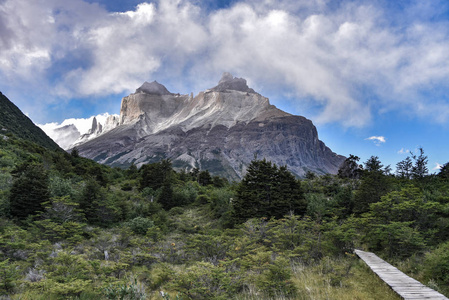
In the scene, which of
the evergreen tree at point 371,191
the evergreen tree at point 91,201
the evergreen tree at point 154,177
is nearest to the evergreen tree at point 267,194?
the evergreen tree at point 371,191

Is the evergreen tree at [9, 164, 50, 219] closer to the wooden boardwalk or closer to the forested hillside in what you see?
the forested hillside

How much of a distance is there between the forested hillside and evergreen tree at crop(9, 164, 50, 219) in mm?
68

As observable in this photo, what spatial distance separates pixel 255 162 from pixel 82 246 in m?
14.1

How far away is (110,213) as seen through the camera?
1823 cm

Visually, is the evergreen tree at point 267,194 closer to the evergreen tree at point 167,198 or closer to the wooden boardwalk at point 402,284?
the evergreen tree at point 167,198

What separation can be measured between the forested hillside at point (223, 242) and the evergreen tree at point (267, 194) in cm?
9

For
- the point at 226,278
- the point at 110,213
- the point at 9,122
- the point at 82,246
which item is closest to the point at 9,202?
the point at 110,213

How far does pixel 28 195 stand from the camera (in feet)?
49.2

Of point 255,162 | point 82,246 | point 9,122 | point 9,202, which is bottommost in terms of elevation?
point 82,246

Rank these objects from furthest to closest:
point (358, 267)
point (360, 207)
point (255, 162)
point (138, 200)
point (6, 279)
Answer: point (138, 200) < point (255, 162) < point (360, 207) < point (358, 267) < point (6, 279)

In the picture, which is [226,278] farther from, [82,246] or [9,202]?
[9,202]

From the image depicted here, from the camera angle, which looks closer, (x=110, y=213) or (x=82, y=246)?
(x=82, y=246)

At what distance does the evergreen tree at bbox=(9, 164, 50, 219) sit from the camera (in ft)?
48.5

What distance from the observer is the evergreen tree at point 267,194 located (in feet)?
59.2
